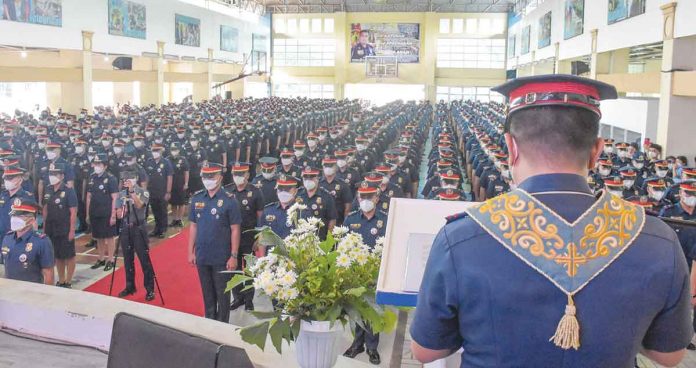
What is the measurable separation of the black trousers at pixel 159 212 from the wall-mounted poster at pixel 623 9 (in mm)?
12974

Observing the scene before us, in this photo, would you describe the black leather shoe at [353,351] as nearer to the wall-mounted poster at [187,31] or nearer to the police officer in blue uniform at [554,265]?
the police officer in blue uniform at [554,265]

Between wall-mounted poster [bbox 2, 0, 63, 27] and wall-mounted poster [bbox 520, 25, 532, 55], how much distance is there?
23.9 meters

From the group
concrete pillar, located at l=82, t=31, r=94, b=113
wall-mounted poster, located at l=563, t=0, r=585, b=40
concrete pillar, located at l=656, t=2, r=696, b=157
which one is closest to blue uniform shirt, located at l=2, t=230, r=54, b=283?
concrete pillar, located at l=656, t=2, r=696, b=157

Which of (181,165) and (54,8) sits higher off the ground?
(54,8)

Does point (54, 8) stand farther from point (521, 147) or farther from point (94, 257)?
point (521, 147)

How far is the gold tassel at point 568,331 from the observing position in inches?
59.3

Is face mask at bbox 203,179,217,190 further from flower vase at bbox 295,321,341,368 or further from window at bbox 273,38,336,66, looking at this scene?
window at bbox 273,38,336,66

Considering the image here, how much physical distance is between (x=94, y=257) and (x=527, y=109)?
8492mm

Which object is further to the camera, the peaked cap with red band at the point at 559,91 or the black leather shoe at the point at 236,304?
the black leather shoe at the point at 236,304

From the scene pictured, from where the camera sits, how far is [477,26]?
146 feet

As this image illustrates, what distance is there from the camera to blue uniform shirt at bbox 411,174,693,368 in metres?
1.54

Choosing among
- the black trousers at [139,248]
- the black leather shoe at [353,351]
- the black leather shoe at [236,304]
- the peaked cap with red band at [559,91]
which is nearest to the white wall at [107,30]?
the black trousers at [139,248]

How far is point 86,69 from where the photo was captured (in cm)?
2281

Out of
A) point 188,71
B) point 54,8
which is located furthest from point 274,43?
point 54,8
